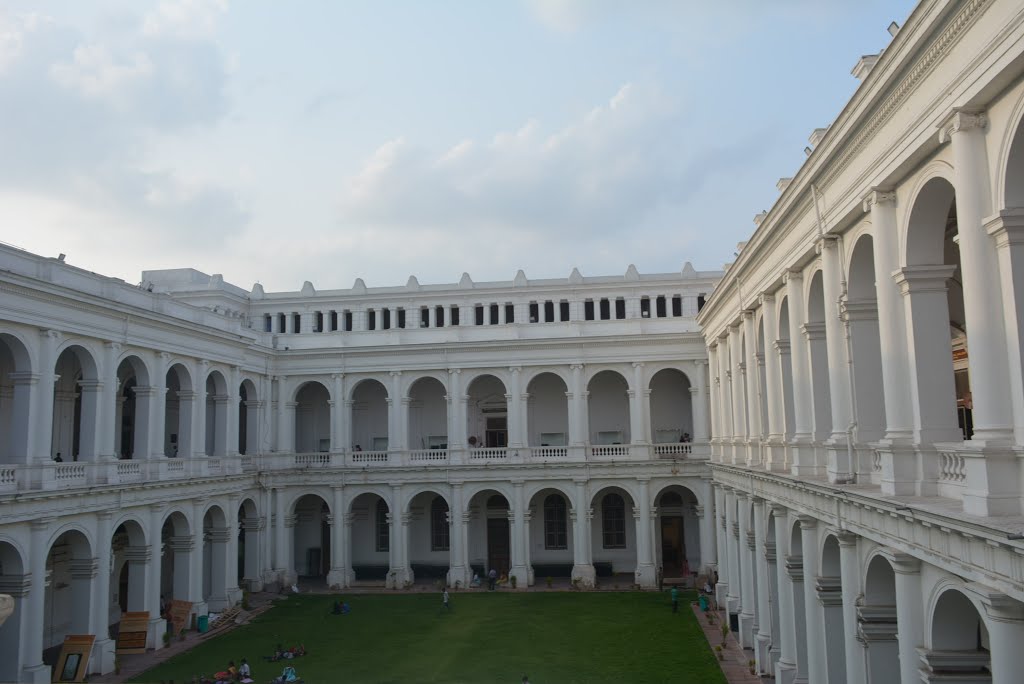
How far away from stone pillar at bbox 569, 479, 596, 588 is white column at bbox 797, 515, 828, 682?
73.5ft

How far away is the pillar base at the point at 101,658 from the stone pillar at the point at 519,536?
19533mm

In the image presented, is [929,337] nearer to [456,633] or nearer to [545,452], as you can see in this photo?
[456,633]

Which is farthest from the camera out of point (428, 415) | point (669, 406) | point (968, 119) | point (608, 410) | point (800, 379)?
point (428, 415)

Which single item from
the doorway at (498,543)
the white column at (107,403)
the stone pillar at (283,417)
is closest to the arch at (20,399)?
the white column at (107,403)

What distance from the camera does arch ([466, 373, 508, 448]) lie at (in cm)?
4750

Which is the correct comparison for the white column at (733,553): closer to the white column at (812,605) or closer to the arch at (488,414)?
the white column at (812,605)

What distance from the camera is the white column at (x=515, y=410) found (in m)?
43.0

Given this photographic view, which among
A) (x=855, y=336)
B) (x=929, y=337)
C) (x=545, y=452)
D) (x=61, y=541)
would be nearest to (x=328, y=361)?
(x=545, y=452)

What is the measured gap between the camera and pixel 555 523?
46.3 m

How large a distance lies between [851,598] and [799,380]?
19.3 feet

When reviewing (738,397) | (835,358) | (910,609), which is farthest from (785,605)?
(738,397)

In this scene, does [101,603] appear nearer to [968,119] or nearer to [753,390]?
[753,390]

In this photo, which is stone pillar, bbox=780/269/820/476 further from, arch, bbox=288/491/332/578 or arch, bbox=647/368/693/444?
arch, bbox=288/491/332/578

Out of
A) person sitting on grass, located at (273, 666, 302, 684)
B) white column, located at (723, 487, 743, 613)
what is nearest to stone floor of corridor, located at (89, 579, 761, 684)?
white column, located at (723, 487, 743, 613)
